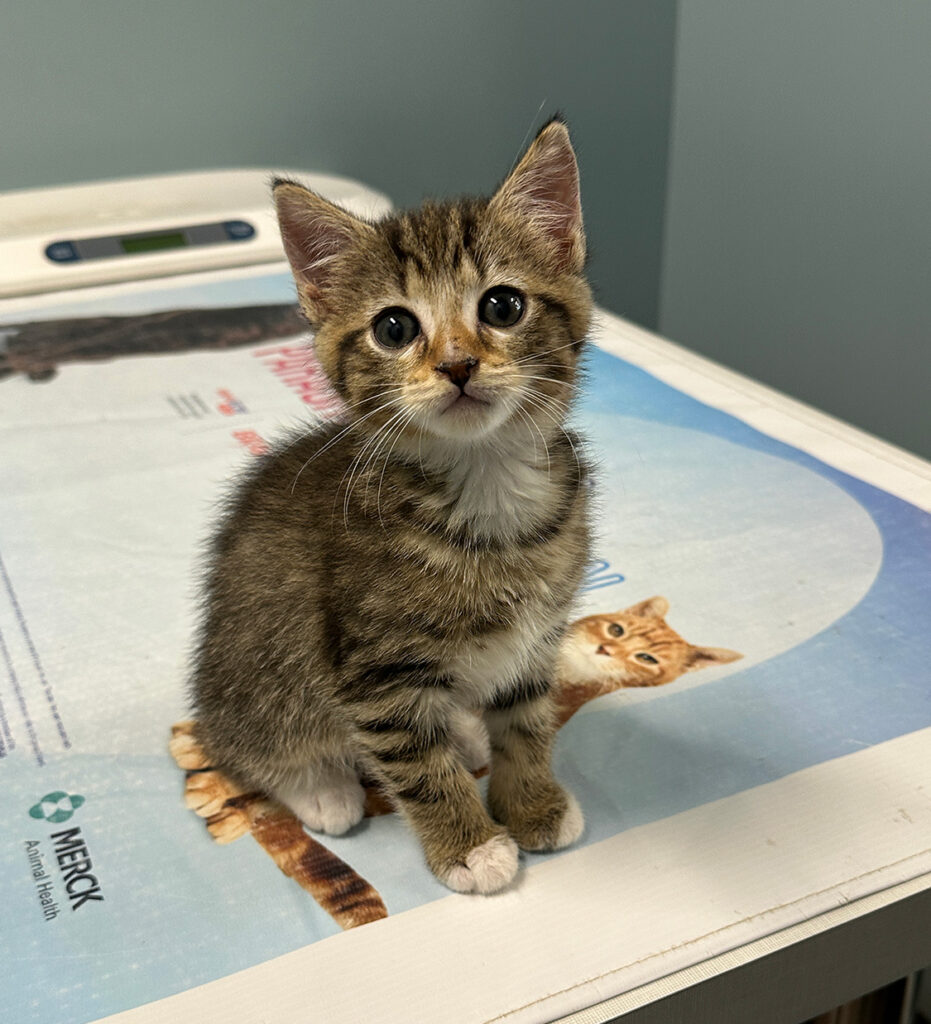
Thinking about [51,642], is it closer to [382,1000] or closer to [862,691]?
[382,1000]

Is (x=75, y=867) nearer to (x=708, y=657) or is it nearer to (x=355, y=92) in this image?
(x=708, y=657)

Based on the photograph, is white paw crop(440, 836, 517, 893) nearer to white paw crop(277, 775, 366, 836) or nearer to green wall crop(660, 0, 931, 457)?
white paw crop(277, 775, 366, 836)

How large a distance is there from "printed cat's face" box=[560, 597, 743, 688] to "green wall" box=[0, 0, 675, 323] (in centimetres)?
136

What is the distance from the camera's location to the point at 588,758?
0.86 metres

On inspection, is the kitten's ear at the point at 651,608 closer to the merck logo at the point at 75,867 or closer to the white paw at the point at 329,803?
the white paw at the point at 329,803

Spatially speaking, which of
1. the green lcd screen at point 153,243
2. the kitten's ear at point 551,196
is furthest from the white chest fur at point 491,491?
Answer: the green lcd screen at point 153,243

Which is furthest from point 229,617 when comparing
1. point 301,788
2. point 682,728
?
point 682,728

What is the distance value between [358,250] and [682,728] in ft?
1.51

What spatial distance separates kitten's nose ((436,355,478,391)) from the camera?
2.27ft

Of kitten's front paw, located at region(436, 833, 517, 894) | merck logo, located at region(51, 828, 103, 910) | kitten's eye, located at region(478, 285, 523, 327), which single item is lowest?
merck logo, located at region(51, 828, 103, 910)

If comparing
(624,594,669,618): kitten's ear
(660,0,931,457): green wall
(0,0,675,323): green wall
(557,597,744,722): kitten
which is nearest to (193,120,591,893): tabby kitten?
(557,597,744,722): kitten

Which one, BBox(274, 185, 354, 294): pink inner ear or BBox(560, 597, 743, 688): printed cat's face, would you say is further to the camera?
BBox(560, 597, 743, 688): printed cat's face

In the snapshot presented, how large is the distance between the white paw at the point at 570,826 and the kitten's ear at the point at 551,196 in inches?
15.8

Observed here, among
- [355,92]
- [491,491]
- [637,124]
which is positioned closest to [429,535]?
[491,491]
